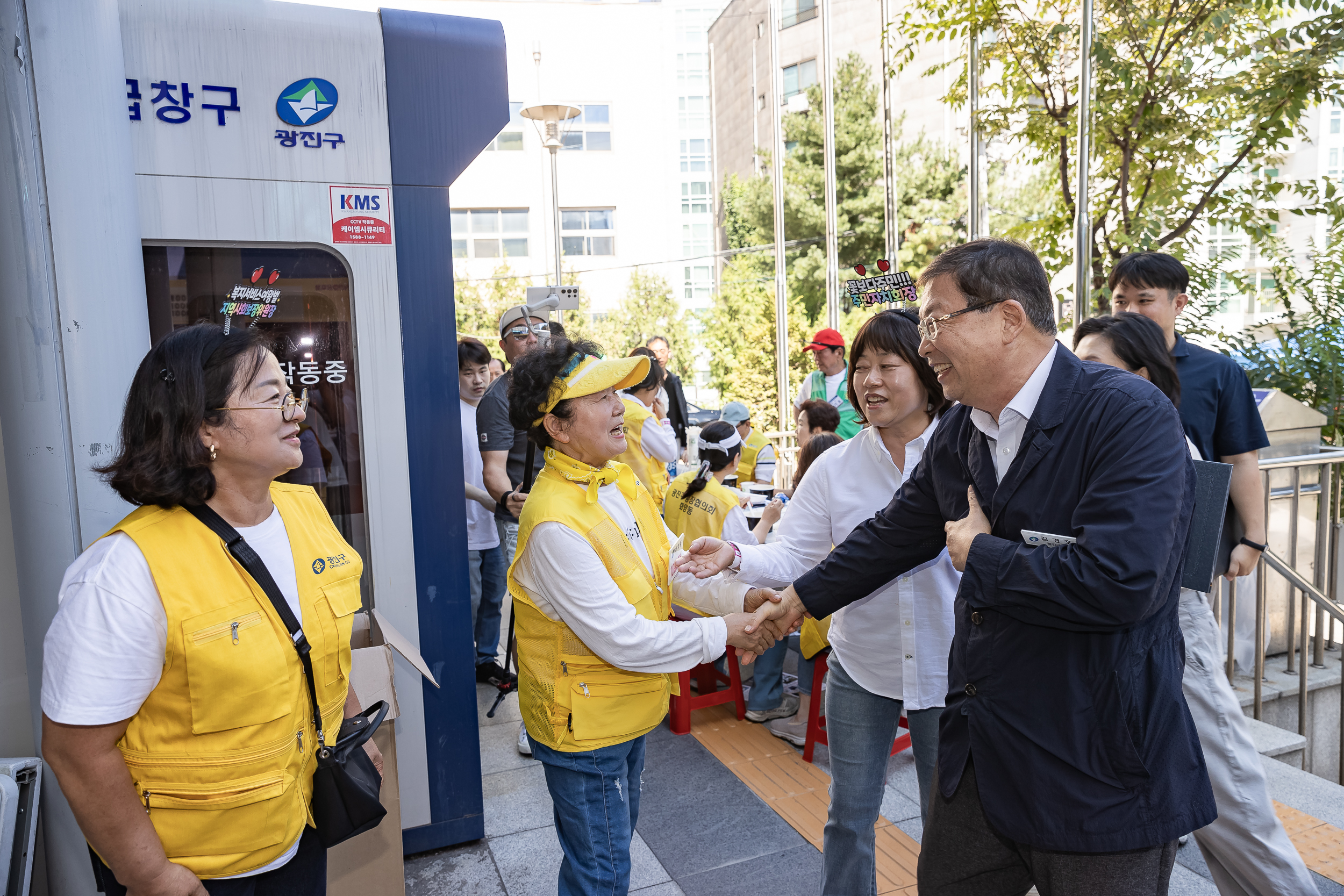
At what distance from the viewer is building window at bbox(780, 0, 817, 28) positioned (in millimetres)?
30359

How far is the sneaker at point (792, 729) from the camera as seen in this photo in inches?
178

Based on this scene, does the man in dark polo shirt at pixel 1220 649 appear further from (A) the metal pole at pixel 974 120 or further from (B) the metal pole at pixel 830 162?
(B) the metal pole at pixel 830 162

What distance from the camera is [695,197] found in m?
44.5

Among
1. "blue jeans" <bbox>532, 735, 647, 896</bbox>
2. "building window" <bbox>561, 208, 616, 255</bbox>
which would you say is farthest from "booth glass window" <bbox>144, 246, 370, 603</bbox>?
"building window" <bbox>561, 208, 616, 255</bbox>

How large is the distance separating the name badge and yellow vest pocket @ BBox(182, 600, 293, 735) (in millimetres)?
1518

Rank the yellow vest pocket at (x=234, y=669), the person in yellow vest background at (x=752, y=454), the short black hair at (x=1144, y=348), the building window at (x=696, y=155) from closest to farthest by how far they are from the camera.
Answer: the yellow vest pocket at (x=234, y=669) → the short black hair at (x=1144, y=348) → the person in yellow vest background at (x=752, y=454) → the building window at (x=696, y=155)

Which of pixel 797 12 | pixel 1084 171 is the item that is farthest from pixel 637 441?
pixel 797 12

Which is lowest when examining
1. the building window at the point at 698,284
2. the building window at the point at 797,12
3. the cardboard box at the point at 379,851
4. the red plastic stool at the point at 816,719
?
the red plastic stool at the point at 816,719

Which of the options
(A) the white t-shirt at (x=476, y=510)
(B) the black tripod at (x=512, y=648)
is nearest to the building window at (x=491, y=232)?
(A) the white t-shirt at (x=476, y=510)

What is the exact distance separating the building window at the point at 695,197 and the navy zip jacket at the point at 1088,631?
43.7 meters

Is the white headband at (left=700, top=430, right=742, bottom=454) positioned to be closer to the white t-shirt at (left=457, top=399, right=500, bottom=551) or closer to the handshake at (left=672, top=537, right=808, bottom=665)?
the white t-shirt at (left=457, top=399, right=500, bottom=551)

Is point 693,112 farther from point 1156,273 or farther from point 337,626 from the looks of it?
point 337,626

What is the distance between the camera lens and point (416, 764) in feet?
11.3

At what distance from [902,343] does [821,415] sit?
3.19m
